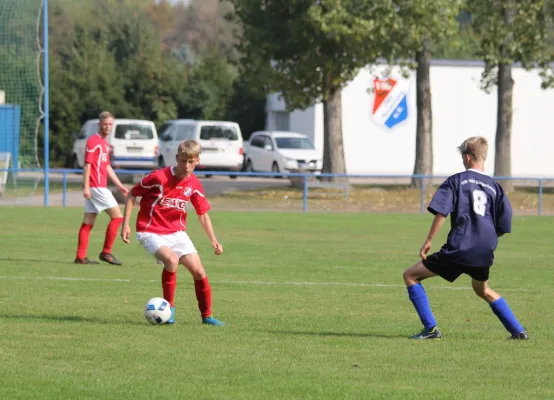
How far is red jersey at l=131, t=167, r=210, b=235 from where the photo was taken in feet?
31.9

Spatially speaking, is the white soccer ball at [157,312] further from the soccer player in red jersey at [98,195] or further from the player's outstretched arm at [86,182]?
the soccer player in red jersey at [98,195]

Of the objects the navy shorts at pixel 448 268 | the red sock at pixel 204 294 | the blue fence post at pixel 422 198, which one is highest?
the navy shorts at pixel 448 268

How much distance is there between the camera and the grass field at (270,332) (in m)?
7.11

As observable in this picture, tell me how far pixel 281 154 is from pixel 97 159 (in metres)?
26.5

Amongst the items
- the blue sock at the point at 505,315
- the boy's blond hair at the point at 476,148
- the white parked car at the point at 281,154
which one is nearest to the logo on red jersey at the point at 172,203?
the boy's blond hair at the point at 476,148

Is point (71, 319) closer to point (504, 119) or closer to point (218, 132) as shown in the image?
point (504, 119)

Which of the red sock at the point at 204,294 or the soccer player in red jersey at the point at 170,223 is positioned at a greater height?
the soccer player in red jersey at the point at 170,223

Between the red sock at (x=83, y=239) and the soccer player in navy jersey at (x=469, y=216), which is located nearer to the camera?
the soccer player in navy jersey at (x=469, y=216)

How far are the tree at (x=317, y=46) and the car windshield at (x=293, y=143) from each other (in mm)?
7777

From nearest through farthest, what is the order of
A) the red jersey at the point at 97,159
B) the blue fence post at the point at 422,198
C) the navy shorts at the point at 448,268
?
the navy shorts at the point at 448,268
the red jersey at the point at 97,159
the blue fence post at the point at 422,198

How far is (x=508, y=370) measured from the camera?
775 cm

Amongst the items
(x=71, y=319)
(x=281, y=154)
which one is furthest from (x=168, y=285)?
(x=281, y=154)

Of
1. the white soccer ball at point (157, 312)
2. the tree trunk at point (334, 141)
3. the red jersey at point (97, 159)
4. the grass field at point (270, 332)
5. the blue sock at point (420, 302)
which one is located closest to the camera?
the grass field at point (270, 332)

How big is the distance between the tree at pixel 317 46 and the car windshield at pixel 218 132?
21.8ft
